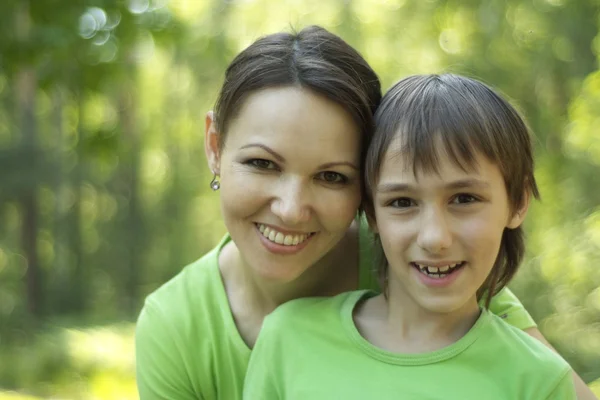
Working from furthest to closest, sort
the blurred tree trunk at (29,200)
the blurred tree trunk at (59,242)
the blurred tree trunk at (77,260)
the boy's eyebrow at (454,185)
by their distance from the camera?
the blurred tree trunk at (77,260) → the blurred tree trunk at (59,242) → the blurred tree trunk at (29,200) → the boy's eyebrow at (454,185)

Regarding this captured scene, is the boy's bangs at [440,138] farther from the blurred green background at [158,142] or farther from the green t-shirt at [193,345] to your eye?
the blurred green background at [158,142]

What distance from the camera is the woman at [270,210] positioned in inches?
83.1

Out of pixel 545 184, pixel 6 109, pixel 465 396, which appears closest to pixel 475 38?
pixel 545 184

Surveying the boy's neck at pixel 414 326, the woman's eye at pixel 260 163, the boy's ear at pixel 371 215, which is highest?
the woman's eye at pixel 260 163

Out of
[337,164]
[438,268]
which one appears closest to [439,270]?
[438,268]

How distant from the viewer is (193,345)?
248 cm

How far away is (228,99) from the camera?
2289mm

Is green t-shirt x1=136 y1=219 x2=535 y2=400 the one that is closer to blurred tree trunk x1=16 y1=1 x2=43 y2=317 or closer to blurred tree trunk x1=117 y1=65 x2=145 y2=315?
blurred tree trunk x1=16 y1=1 x2=43 y2=317

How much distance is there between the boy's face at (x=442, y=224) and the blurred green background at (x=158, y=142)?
0.88 metres

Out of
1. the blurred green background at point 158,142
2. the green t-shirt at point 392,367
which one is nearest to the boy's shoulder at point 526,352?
the green t-shirt at point 392,367

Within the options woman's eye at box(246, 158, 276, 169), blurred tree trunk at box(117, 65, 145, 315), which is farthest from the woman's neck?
blurred tree trunk at box(117, 65, 145, 315)

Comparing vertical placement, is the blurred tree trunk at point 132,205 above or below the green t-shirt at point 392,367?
above

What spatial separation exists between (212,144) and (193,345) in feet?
2.10

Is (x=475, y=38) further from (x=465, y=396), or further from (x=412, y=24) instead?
(x=465, y=396)
